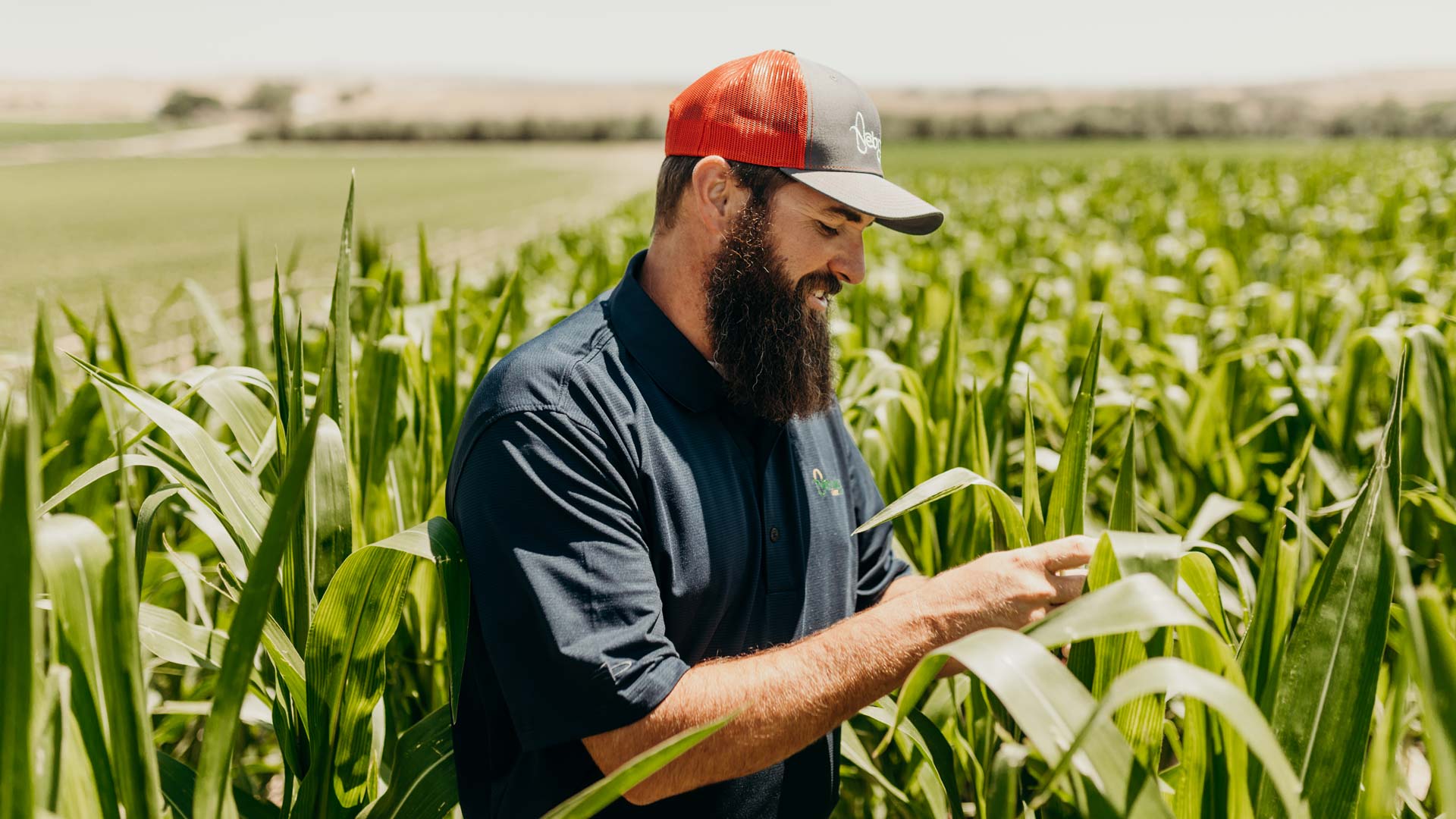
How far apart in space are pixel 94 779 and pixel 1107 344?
2974 millimetres

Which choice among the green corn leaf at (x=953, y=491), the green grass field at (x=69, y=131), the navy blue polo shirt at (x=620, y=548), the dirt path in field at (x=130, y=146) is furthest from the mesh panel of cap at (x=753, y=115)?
the green grass field at (x=69, y=131)

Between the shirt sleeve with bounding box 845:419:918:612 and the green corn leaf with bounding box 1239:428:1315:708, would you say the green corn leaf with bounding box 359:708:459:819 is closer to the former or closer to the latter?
the shirt sleeve with bounding box 845:419:918:612

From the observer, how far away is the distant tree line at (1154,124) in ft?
142

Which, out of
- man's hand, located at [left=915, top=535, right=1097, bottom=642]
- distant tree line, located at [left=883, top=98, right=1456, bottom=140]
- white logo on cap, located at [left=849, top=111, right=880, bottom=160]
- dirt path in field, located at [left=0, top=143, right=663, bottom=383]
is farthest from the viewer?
distant tree line, located at [left=883, top=98, right=1456, bottom=140]

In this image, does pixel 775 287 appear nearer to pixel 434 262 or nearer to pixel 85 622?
pixel 85 622

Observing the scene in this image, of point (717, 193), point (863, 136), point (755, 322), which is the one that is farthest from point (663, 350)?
point (863, 136)

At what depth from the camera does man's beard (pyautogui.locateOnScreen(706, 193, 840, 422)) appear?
1.50 meters

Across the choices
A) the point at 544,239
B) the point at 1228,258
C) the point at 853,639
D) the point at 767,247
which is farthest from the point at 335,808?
the point at 544,239

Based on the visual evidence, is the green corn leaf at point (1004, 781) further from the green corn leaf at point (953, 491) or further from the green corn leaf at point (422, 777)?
the green corn leaf at point (422, 777)

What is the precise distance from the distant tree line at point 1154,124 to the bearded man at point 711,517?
3973cm

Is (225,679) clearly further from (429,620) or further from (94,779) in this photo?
(429,620)

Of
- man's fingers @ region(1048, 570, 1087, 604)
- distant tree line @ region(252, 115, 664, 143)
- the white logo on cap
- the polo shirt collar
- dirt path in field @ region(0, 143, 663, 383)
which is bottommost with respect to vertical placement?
dirt path in field @ region(0, 143, 663, 383)

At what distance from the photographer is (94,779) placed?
0.82 metres

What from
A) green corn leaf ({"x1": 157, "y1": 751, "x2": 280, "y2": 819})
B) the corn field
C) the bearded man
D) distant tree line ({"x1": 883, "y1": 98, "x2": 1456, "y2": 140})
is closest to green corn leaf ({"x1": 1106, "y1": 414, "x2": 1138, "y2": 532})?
the corn field
